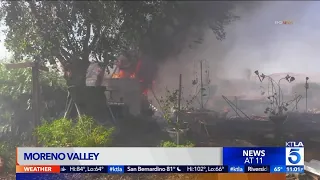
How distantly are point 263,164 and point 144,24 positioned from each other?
1.52 metres

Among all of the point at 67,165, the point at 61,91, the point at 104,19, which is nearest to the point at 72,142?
the point at 67,165

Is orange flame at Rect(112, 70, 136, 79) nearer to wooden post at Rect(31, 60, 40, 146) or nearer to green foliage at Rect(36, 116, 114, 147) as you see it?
green foliage at Rect(36, 116, 114, 147)

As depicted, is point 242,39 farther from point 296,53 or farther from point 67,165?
point 67,165

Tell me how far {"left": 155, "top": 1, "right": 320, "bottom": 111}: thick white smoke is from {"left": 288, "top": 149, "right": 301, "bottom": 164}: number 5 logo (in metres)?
0.61

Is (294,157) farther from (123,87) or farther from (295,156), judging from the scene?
(123,87)

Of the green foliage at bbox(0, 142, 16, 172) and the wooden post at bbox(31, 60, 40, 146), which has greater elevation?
the wooden post at bbox(31, 60, 40, 146)

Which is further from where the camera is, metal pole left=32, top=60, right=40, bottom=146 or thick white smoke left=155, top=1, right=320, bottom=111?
metal pole left=32, top=60, right=40, bottom=146

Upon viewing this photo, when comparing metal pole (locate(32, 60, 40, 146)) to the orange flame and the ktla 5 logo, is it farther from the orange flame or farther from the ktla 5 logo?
the ktla 5 logo

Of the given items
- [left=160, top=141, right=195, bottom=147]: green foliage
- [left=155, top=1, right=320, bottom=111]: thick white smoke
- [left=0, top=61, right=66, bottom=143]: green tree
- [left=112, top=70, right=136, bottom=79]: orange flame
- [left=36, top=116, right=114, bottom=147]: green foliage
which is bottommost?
[left=160, top=141, right=195, bottom=147]: green foliage

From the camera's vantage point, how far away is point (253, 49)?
238cm

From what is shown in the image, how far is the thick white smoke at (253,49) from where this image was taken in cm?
236

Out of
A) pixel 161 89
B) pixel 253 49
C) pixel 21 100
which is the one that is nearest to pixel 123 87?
pixel 161 89

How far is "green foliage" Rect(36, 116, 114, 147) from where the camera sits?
95.7 inches

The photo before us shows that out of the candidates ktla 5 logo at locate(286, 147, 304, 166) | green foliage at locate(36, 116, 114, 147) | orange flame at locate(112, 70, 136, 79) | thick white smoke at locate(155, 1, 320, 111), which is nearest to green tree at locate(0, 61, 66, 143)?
green foliage at locate(36, 116, 114, 147)
